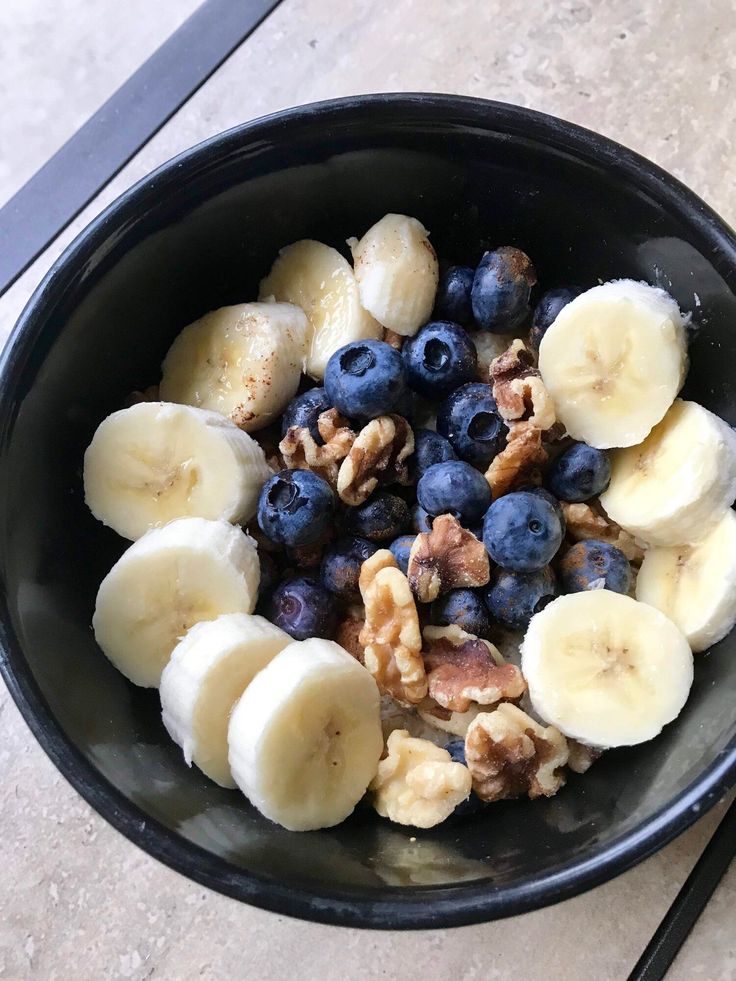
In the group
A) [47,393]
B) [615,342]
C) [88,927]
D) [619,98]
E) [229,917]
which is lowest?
[88,927]

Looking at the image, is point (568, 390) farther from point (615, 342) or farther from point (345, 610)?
point (345, 610)

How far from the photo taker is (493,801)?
0.87 meters

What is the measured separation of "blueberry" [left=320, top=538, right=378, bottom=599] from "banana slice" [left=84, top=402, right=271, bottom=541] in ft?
0.32

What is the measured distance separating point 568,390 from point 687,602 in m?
0.23

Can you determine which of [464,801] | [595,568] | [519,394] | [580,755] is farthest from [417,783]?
[519,394]

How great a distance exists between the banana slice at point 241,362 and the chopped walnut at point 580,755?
449mm

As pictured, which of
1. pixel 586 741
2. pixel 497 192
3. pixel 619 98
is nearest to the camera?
pixel 586 741

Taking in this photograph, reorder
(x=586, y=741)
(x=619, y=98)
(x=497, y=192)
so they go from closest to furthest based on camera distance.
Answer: (x=586, y=741) < (x=497, y=192) < (x=619, y=98)

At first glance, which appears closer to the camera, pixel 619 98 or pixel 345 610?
pixel 345 610

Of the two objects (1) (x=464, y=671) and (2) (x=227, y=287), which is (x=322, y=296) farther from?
(1) (x=464, y=671)

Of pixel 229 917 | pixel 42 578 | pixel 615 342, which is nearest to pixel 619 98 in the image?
pixel 615 342

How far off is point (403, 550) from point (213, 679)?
0.71ft

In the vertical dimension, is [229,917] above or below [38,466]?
below

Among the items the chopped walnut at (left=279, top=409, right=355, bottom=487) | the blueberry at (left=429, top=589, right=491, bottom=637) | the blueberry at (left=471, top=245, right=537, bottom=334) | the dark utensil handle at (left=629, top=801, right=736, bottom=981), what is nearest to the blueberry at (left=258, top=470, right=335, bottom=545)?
the chopped walnut at (left=279, top=409, right=355, bottom=487)
